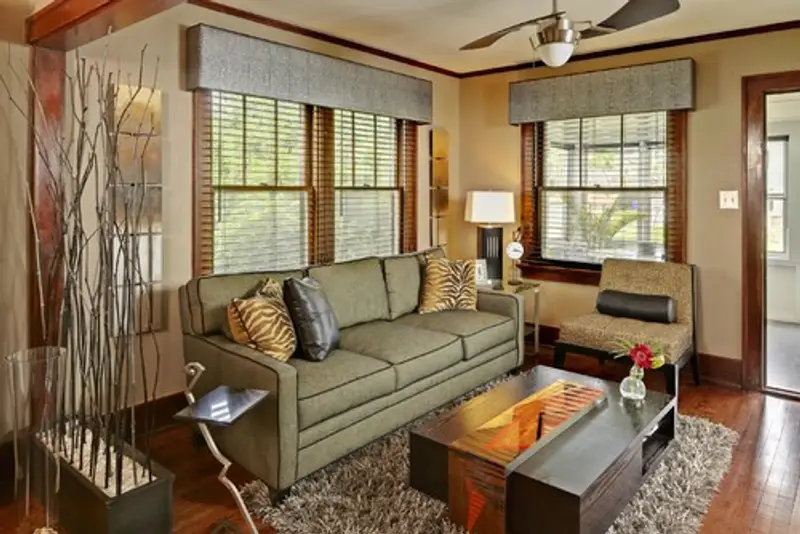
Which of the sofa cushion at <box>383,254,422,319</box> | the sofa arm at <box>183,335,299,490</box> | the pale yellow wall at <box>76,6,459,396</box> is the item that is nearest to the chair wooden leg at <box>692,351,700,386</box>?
the sofa cushion at <box>383,254,422,319</box>

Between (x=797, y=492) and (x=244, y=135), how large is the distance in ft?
11.4

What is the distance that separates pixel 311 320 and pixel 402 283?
1.16m

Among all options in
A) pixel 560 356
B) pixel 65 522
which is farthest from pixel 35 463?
pixel 560 356

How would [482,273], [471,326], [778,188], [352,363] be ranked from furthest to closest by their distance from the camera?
[778,188]
[482,273]
[471,326]
[352,363]

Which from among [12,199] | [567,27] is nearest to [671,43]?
[567,27]

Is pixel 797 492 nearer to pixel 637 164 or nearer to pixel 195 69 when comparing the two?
pixel 637 164

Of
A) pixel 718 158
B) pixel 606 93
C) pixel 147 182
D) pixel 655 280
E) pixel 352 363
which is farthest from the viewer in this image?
pixel 606 93

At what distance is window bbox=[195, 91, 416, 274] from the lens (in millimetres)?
3557

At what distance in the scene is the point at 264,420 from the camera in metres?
2.50

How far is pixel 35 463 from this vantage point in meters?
2.27

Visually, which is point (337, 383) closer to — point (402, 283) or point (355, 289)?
point (355, 289)

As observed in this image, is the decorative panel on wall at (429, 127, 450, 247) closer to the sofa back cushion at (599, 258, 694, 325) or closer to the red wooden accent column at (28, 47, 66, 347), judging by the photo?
the sofa back cushion at (599, 258, 694, 325)

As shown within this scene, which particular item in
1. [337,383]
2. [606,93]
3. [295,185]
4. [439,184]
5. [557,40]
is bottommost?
[337,383]

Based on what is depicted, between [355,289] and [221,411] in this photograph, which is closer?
[221,411]
